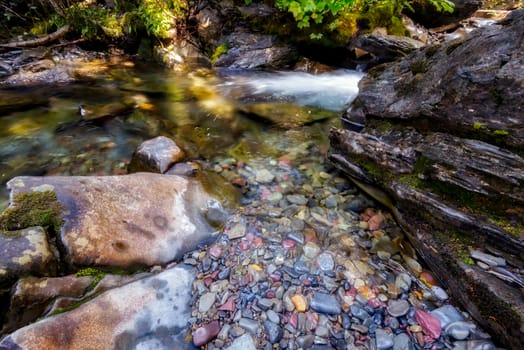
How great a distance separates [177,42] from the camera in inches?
389

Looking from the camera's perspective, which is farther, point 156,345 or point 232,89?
point 232,89

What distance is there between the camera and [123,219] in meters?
2.48

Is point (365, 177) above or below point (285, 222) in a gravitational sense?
above

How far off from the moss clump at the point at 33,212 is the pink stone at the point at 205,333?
1.42 meters

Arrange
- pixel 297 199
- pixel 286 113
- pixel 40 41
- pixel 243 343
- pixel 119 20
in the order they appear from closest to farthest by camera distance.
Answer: pixel 243 343 < pixel 297 199 < pixel 286 113 < pixel 40 41 < pixel 119 20

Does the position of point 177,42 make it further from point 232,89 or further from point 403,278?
point 403,278

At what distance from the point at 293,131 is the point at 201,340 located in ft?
12.4

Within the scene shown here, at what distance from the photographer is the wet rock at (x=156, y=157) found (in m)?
3.58

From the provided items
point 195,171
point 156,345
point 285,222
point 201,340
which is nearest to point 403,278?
point 285,222

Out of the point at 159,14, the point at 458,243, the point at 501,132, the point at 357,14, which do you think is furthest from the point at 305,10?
the point at 458,243

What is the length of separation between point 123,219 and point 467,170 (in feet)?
10.1

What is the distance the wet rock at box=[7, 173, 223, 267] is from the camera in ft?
7.35

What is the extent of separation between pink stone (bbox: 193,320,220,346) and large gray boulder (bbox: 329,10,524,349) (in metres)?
1.82

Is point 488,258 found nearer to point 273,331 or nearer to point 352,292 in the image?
point 352,292
